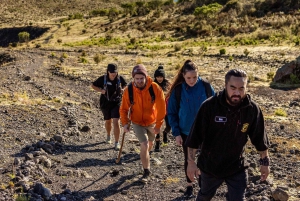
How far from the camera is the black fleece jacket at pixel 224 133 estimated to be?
3.66 meters

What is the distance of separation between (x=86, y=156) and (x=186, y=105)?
366 cm

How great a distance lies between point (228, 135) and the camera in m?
3.75

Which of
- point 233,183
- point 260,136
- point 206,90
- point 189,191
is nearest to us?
point 260,136

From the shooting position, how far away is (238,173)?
13.2 feet

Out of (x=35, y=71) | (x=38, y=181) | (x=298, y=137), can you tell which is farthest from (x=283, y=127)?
(x=35, y=71)

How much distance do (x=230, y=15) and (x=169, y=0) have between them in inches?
1179

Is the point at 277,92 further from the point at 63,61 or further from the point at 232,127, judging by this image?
the point at 63,61

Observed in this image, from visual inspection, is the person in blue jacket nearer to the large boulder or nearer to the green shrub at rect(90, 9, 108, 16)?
the large boulder

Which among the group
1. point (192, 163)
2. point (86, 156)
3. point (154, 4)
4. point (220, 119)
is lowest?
point (86, 156)

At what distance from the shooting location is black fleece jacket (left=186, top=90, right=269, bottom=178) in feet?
12.0

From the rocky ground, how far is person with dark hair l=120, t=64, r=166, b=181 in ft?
2.49

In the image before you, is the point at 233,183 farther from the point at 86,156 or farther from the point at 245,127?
the point at 86,156

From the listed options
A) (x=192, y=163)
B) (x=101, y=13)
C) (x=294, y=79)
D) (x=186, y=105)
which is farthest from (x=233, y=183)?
(x=101, y=13)

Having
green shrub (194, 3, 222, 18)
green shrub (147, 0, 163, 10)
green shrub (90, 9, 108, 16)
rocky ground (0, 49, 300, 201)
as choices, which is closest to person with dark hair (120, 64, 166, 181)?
rocky ground (0, 49, 300, 201)
